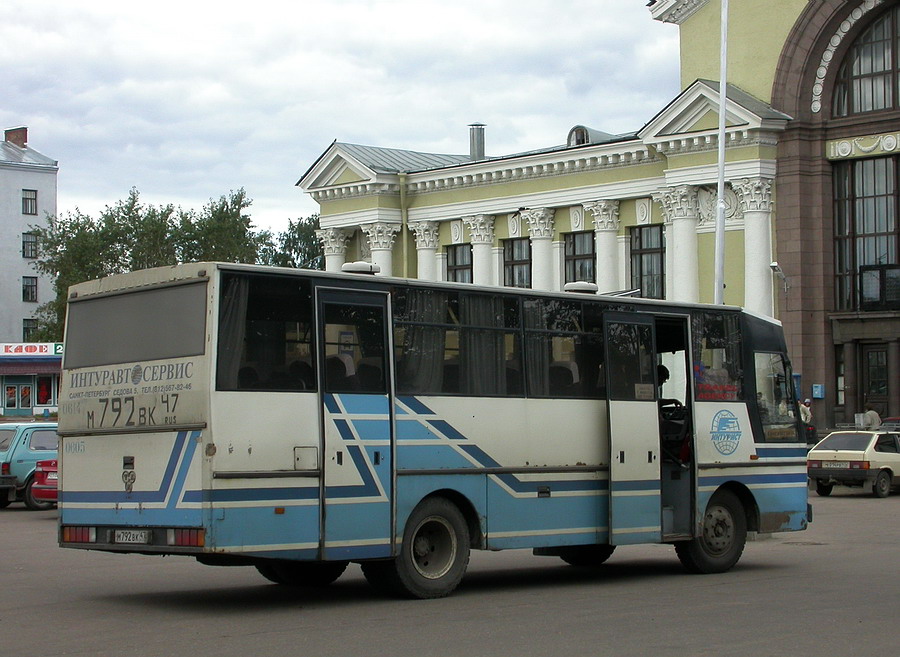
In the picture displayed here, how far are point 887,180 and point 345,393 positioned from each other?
3295 centimetres

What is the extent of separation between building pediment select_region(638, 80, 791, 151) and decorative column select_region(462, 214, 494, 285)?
338 inches

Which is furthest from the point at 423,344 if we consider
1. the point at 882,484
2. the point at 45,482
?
the point at 882,484

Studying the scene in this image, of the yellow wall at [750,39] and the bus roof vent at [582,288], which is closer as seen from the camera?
the bus roof vent at [582,288]

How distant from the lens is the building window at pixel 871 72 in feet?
140

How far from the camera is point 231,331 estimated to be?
12.5 metres

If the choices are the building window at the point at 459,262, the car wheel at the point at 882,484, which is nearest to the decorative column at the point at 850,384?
the car wheel at the point at 882,484

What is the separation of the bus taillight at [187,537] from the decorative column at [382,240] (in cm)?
4314

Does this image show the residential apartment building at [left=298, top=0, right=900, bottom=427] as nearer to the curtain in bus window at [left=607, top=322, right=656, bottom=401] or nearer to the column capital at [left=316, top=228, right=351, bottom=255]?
the column capital at [left=316, top=228, right=351, bottom=255]

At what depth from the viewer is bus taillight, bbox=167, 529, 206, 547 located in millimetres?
12070

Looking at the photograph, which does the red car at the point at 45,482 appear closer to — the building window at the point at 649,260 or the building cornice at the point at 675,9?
the building window at the point at 649,260

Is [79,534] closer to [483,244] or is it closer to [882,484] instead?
[882,484]

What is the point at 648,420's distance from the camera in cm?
1582

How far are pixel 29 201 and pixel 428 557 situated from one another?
270 feet

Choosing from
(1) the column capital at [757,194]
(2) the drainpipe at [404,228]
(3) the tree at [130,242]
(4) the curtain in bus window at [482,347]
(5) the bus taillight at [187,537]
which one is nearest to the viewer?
(5) the bus taillight at [187,537]
